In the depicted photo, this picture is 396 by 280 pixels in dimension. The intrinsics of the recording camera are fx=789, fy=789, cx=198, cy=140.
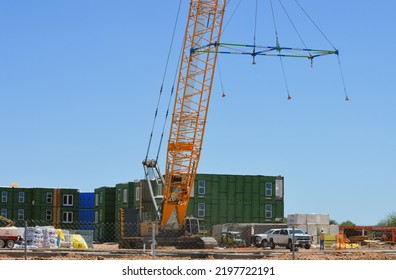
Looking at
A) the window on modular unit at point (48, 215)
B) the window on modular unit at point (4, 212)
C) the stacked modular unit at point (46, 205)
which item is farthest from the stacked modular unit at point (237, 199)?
the window on modular unit at point (4, 212)

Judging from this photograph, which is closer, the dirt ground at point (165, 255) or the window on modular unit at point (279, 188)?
the dirt ground at point (165, 255)

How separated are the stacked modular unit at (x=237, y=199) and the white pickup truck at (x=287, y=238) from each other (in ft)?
89.9

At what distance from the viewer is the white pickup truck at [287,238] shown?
58.3 m

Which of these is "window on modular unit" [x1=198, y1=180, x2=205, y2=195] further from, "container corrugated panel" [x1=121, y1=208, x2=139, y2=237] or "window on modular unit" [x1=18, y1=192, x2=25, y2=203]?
"window on modular unit" [x1=18, y1=192, x2=25, y2=203]

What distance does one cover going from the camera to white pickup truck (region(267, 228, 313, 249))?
2297 inches

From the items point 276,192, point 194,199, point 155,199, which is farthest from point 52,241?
point 276,192

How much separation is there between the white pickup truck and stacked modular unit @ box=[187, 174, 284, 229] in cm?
2739

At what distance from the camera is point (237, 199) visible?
90062mm

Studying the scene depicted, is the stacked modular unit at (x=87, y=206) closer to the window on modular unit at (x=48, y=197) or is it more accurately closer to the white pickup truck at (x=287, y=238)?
the window on modular unit at (x=48, y=197)

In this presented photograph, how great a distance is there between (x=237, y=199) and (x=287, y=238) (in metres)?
30.9

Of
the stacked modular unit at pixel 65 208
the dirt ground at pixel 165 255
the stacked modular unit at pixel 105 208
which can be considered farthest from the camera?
the stacked modular unit at pixel 65 208

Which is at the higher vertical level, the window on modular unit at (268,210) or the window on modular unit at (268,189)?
the window on modular unit at (268,189)

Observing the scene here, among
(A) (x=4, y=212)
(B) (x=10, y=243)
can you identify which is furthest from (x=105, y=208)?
(B) (x=10, y=243)
